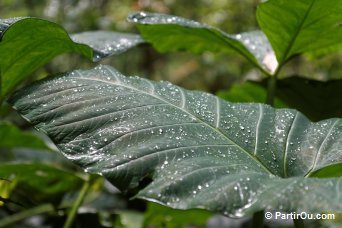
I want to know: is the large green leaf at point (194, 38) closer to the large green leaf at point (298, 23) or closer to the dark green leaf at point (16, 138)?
the large green leaf at point (298, 23)

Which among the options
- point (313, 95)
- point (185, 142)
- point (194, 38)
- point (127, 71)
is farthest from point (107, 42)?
point (127, 71)

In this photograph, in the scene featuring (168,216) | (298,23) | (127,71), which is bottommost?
(127,71)

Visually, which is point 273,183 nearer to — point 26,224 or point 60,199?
point 60,199

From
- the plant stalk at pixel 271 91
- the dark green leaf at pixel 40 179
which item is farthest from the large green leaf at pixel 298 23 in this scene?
the dark green leaf at pixel 40 179

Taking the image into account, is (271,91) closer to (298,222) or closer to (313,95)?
Result: (313,95)

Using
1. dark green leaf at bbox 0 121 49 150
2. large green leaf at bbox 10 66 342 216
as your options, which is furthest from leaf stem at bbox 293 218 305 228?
dark green leaf at bbox 0 121 49 150

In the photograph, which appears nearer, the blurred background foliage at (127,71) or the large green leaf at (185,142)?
the large green leaf at (185,142)
